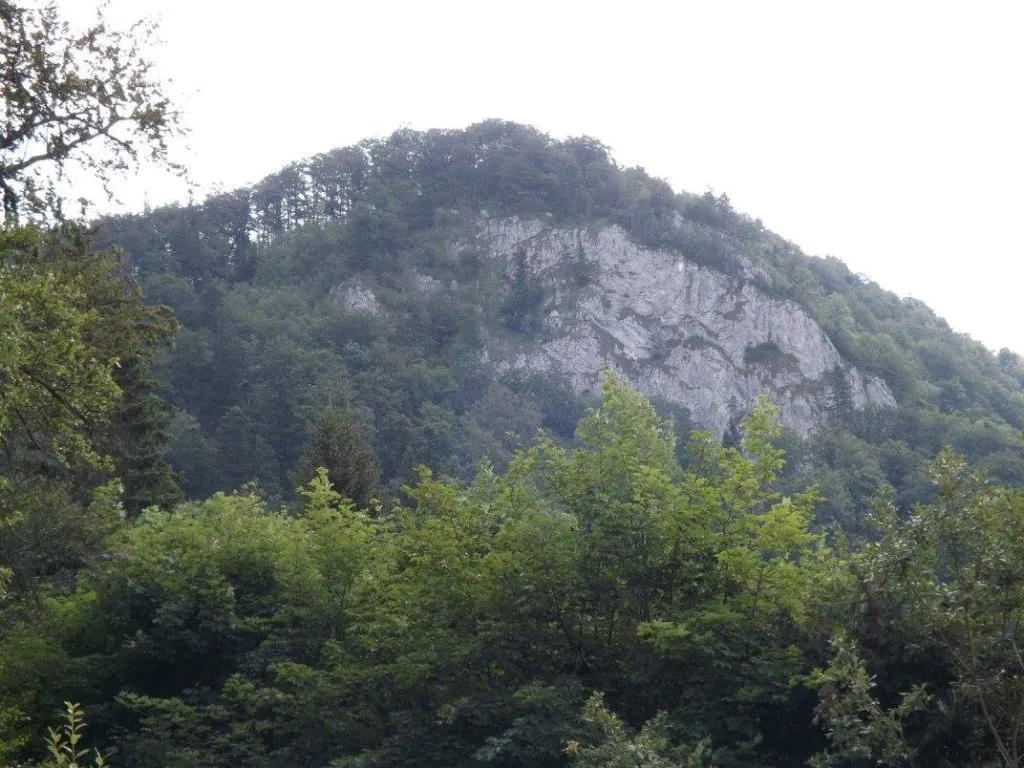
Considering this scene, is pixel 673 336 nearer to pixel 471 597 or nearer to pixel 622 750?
pixel 471 597

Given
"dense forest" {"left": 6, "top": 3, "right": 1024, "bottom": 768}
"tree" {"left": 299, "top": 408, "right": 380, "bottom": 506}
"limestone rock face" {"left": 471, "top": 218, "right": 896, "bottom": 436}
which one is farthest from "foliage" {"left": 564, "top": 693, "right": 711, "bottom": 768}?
"limestone rock face" {"left": 471, "top": 218, "right": 896, "bottom": 436}

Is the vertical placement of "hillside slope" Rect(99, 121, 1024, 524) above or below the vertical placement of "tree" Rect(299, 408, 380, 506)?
above

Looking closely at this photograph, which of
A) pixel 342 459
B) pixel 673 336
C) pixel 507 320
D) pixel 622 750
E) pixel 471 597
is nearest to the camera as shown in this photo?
pixel 622 750

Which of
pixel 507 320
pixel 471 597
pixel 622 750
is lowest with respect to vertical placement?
pixel 622 750

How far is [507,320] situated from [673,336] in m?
16.2

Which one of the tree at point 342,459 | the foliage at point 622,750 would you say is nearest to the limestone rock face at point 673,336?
the tree at point 342,459

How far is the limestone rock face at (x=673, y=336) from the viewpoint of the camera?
102625mm

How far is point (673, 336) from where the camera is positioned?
362 ft

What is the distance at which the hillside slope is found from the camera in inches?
2985

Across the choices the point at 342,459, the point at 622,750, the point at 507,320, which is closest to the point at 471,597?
the point at 622,750

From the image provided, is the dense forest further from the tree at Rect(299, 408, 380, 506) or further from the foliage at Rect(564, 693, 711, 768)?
the tree at Rect(299, 408, 380, 506)

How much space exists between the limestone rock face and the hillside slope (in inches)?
9.1

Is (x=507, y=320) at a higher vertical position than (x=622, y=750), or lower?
higher

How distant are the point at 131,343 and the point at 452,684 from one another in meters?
8.06
